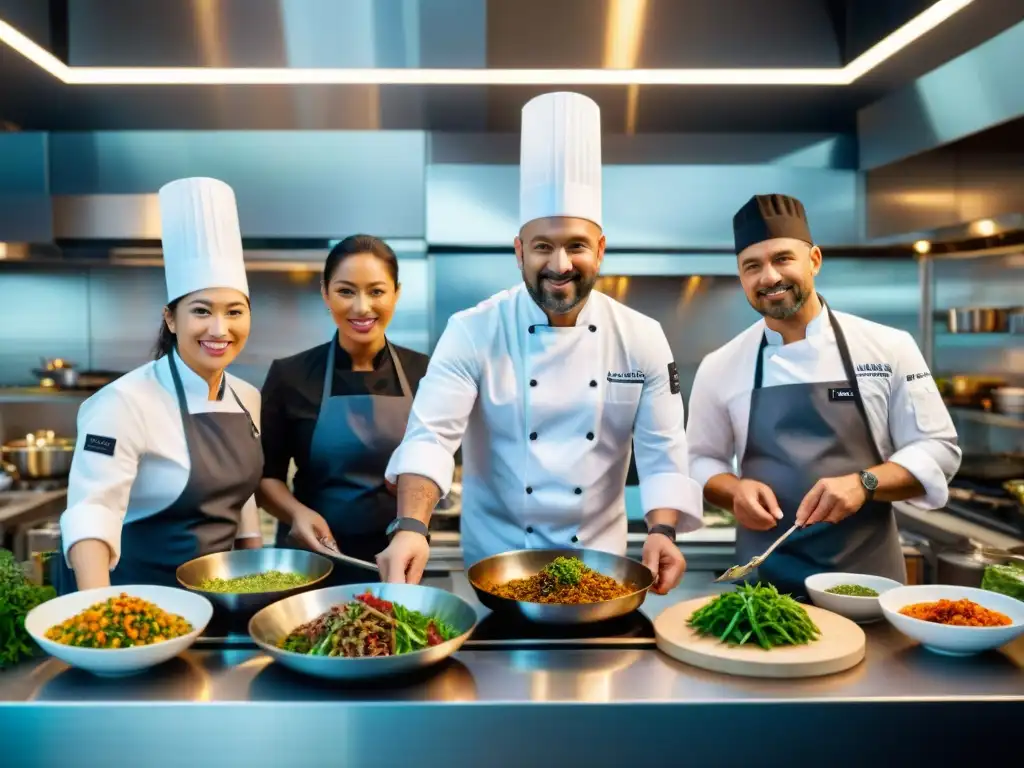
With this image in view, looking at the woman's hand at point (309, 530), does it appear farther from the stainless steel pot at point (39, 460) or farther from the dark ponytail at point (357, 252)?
the stainless steel pot at point (39, 460)

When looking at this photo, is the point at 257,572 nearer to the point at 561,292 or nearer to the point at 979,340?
the point at 561,292

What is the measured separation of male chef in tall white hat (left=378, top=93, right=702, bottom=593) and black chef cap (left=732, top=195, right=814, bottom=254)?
1.42ft

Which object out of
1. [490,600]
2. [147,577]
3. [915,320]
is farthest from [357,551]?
[915,320]

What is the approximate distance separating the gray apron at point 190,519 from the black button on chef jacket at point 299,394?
55 centimetres

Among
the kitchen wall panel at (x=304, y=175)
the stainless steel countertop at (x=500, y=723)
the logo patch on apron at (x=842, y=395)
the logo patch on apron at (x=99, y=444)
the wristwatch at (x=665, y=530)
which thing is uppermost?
the kitchen wall panel at (x=304, y=175)

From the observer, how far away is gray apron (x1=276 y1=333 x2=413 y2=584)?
283cm

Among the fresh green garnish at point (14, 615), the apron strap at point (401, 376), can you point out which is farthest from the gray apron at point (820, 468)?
the fresh green garnish at point (14, 615)

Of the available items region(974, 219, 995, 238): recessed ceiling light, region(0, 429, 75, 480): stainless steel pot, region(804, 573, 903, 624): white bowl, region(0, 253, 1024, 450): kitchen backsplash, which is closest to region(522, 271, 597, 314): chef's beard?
region(804, 573, 903, 624): white bowl

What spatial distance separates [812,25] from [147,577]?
304 cm

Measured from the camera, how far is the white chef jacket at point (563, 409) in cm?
235

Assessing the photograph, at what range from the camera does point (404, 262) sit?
4336 millimetres

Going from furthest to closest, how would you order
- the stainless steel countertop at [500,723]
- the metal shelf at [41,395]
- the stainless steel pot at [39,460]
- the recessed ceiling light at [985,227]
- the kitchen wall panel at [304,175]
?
the metal shelf at [41,395] → the stainless steel pot at [39,460] → the kitchen wall panel at [304,175] → the recessed ceiling light at [985,227] → the stainless steel countertop at [500,723]

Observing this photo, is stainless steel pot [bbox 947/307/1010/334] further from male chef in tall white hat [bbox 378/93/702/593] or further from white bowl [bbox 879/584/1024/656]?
white bowl [bbox 879/584/1024/656]

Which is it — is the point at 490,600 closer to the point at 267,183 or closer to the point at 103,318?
the point at 267,183
